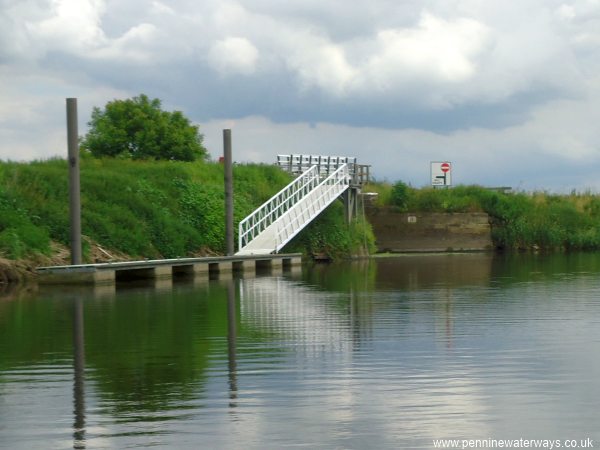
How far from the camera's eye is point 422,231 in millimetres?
64375

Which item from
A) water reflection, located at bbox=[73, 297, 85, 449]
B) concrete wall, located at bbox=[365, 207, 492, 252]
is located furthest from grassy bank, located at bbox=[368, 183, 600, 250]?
water reflection, located at bbox=[73, 297, 85, 449]

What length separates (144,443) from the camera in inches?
358

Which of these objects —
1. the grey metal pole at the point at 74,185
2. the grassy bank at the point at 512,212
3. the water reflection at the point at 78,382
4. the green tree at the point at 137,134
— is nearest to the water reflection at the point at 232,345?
the water reflection at the point at 78,382

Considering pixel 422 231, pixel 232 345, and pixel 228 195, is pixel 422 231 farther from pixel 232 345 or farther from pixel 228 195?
pixel 232 345

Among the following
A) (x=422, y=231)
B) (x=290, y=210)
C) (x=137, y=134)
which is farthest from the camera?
(x=422, y=231)

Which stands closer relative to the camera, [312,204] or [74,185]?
[74,185]

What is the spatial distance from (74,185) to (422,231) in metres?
35.2

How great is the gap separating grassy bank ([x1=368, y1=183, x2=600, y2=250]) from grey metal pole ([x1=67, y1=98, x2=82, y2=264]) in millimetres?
34833

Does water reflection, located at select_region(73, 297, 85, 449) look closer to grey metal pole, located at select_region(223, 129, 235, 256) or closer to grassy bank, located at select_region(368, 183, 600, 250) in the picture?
grey metal pole, located at select_region(223, 129, 235, 256)

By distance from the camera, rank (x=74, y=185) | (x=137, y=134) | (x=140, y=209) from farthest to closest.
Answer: (x=137, y=134)
(x=140, y=209)
(x=74, y=185)

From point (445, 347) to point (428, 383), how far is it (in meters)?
3.27

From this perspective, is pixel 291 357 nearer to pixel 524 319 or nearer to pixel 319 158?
pixel 524 319

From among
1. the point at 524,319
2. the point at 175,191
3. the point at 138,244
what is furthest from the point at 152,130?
the point at 524,319

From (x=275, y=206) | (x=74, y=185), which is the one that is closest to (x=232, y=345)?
(x=74, y=185)
